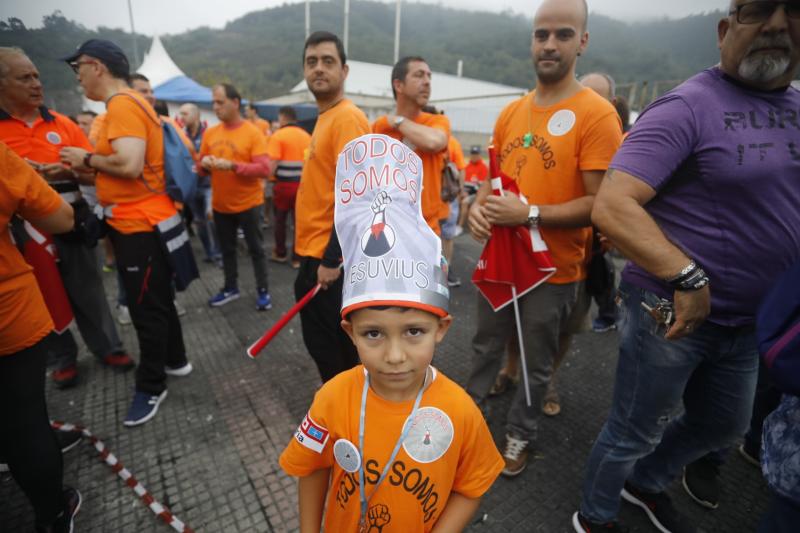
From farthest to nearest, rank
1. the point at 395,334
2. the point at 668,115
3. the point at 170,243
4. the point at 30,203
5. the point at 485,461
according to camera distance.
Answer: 1. the point at 170,243
2. the point at 30,203
3. the point at 668,115
4. the point at 485,461
5. the point at 395,334

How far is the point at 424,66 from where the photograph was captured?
3.10 m

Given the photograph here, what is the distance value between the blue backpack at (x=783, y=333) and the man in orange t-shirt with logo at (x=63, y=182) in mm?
3419

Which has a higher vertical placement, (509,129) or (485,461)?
(509,129)

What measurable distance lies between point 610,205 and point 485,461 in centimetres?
97

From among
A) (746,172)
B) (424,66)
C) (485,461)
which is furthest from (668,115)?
(424,66)

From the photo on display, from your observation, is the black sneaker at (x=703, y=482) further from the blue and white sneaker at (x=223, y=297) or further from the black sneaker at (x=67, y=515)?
the blue and white sneaker at (x=223, y=297)

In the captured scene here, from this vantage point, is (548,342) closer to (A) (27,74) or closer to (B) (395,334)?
(B) (395,334)

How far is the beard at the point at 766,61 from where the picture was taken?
131 centimetres

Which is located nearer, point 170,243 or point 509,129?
point 509,129

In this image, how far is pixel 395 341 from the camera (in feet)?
3.70

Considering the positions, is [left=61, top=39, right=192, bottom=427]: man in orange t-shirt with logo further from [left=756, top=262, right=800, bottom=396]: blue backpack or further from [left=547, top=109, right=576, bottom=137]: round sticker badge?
[left=756, top=262, right=800, bottom=396]: blue backpack

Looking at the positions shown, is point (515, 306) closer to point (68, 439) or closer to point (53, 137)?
point (68, 439)

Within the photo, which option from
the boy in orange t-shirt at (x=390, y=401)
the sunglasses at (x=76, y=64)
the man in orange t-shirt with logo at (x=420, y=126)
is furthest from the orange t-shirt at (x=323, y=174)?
the sunglasses at (x=76, y=64)

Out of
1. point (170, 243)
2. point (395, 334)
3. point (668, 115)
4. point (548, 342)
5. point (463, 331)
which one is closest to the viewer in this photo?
point (395, 334)
